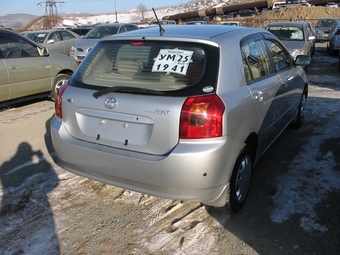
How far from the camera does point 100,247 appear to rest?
9.33ft

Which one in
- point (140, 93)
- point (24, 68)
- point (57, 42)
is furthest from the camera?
point (57, 42)

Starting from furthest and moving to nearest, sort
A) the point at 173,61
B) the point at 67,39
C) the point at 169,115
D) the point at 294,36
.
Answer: the point at 67,39
the point at 294,36
the point at 173,61
the point at 169,115

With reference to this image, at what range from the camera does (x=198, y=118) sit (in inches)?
105

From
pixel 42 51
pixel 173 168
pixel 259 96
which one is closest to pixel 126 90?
pixel 173 168

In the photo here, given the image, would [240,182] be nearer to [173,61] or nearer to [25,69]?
[173,61]

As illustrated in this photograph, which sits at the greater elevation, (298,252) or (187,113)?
(187,113)

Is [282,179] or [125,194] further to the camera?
[282,179]

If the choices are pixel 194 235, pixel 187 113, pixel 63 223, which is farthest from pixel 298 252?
pixel 63 223

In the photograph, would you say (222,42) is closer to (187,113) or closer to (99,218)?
(187,113)

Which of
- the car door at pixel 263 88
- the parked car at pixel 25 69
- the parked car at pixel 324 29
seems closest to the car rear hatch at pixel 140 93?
the car door at pixel 263 88

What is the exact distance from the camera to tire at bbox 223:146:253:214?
10.2 feet

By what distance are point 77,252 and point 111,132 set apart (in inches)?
40.0

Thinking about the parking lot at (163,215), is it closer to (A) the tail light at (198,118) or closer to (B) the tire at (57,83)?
(A) the tail light at (198,118)

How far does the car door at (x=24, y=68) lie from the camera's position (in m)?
6.72
